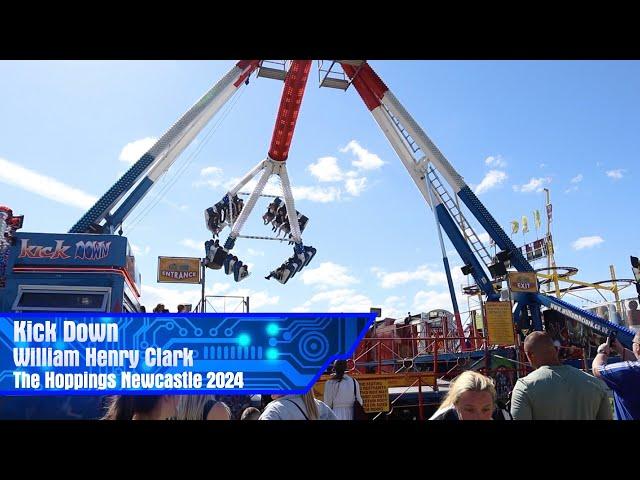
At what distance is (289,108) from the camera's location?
20.6 meters

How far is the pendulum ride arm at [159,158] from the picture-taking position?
1595 centimetres

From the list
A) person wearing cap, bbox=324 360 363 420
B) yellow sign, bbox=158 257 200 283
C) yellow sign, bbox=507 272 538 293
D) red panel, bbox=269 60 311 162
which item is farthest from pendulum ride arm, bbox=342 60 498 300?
person wearing cap, bbox=324 360 363 420

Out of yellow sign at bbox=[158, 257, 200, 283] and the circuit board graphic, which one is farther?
yellow sign at bbox=[158, 257, 200, 283]

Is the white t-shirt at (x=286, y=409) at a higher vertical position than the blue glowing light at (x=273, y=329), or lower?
lower

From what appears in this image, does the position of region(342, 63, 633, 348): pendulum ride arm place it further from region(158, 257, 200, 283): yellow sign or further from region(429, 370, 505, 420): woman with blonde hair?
region(429, 370, 505, 420): woman with blonde hair

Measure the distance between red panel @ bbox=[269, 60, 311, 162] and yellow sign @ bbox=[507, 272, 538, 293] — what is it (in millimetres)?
10858

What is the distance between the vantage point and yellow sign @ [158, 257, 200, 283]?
23.8 meters

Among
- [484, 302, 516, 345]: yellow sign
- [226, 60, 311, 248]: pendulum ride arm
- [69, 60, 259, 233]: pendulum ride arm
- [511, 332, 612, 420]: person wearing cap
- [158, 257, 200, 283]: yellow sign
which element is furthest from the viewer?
[158, 257, 200, 283]: yellow sign

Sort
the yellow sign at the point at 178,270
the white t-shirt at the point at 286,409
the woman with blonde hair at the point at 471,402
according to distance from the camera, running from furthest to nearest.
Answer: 1. the yellow sign at the point at 178,270
2. the white t-shirt at the point at 286,409
3. the woman with blonde hair at the point at 471,402

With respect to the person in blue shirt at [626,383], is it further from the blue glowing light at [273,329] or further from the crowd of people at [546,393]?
the blue glowing light at [273,329]

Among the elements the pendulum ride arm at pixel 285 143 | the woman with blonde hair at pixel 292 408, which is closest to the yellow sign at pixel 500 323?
the woman with blonde hair at pixel 292 408

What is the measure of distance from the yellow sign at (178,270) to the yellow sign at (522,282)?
46.8 feet

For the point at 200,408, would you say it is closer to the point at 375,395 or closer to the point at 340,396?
the point at 340,396

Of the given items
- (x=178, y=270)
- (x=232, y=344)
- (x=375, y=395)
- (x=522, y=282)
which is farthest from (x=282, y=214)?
(x=232, y=344)
